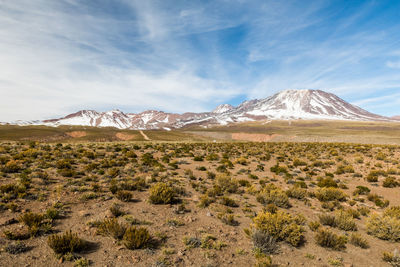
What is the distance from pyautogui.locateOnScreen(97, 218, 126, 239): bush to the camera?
22.2 ft

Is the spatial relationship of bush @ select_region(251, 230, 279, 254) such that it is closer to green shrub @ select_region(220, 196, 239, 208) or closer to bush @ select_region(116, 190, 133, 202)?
green shrub @ select_region(220, 196, 239, 208)

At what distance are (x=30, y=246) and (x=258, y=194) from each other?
11348 millimetres

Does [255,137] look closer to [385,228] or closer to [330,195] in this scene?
[330,195]

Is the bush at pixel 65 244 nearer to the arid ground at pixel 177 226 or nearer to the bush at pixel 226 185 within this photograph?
the arid ground at pixel 177 226

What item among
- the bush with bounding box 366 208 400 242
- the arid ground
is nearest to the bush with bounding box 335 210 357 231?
the arid ground

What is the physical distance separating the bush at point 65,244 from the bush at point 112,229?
0.81 metres

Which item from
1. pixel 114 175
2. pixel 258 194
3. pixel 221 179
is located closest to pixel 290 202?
pixel 258 194

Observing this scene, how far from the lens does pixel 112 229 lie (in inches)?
269

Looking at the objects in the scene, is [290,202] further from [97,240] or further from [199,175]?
[97,240]

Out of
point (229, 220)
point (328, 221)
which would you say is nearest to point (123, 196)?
point (229, 220)

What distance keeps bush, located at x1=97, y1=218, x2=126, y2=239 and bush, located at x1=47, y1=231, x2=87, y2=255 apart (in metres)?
0.81

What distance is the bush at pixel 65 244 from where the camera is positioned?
5.84 metres

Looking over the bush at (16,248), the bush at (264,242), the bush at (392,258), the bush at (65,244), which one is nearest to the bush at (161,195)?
the bush at (65,244)

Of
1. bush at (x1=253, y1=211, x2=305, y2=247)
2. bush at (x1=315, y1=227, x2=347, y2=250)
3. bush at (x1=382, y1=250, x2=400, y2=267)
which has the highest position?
bush at (x1=253, y1=211, x2=305, y2=247)
